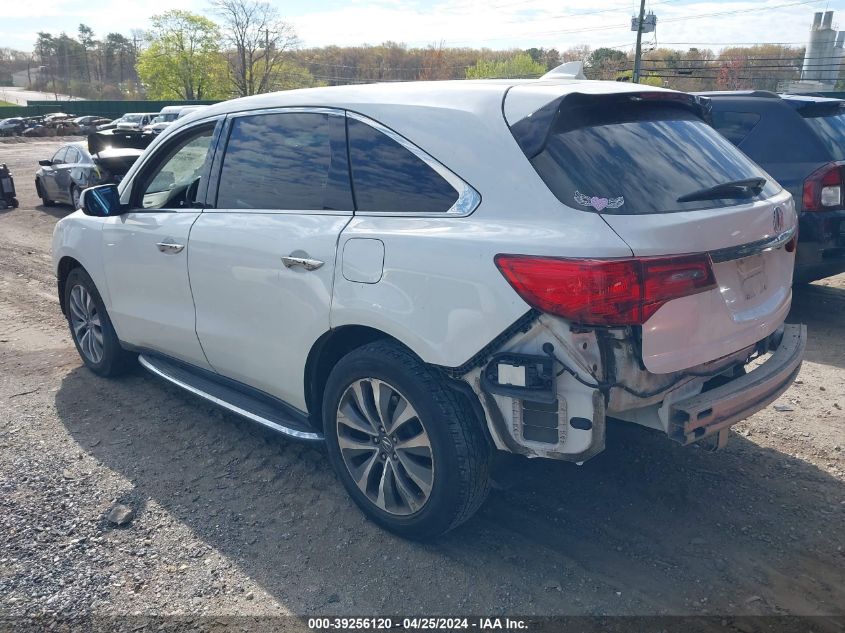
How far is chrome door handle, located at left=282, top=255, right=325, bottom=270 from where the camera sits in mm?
3205

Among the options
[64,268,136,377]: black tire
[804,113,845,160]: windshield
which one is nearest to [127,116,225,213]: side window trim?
[64,268,136,377]: black tire

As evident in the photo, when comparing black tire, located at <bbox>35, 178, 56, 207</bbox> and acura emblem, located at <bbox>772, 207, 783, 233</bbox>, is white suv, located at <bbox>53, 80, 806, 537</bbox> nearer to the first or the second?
acura emblem, located at <bbox>772, 207, 783, 233</bbox>

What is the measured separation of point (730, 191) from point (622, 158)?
541 millimetres

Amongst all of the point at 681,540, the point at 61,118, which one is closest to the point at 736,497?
the point at 681,540

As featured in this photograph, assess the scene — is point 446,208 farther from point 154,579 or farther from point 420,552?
point 154,579

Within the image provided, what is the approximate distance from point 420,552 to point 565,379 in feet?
3.64

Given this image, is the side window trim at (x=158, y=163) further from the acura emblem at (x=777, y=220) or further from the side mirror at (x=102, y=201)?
the acura emblem at (x=777, y=220)

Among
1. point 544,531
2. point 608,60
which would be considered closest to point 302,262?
point 544,531

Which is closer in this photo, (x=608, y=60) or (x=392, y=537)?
(x=392, y=537)

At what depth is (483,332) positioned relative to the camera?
2.66 m

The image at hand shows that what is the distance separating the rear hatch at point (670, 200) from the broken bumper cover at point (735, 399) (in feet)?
0.50

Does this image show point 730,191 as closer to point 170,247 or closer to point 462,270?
point 462,270

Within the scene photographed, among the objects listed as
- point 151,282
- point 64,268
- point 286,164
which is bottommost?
point 64,268

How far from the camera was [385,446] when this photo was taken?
316 cm
